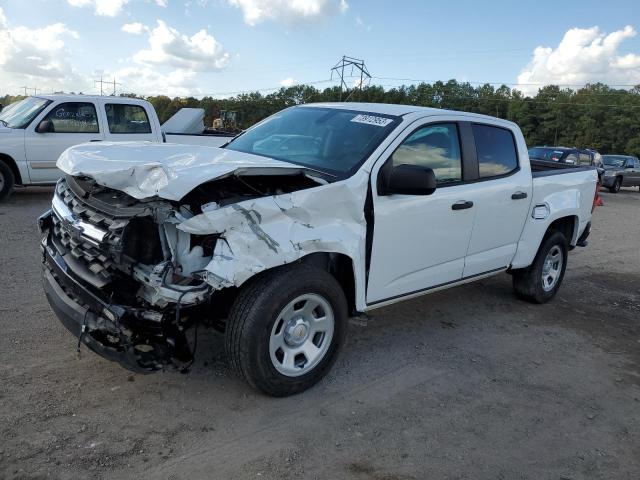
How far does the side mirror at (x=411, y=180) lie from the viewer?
12.0ft

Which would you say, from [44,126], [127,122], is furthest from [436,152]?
[44,126]

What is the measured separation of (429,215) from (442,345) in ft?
4.00

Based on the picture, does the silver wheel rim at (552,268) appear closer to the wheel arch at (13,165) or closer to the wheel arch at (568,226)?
the wheel arch at (568,226)

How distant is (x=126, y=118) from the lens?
10.2 metres

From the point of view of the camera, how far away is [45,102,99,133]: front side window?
952 cm

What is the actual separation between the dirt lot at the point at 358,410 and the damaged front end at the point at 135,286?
46 centimetres

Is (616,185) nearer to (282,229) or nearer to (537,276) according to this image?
(537,276)

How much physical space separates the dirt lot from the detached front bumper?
1.35 feet

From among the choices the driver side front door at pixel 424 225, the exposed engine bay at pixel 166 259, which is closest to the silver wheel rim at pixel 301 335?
the exposed engine bay at pixel 166 259

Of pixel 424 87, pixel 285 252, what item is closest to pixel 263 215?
pixel 285 252

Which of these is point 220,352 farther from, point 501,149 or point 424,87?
point 424,87

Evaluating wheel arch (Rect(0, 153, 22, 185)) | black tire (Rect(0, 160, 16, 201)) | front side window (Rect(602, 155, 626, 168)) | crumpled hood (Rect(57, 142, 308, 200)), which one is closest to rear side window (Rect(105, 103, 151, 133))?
wheel arch (Rect(0, 153, 22, 185))

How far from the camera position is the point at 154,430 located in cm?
307

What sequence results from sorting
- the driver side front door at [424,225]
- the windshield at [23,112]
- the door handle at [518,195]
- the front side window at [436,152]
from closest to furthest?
the driver side front door at [424,225] < the front side window at [436,152] < the door handle at [518,195] < the windshield at [23,112]
